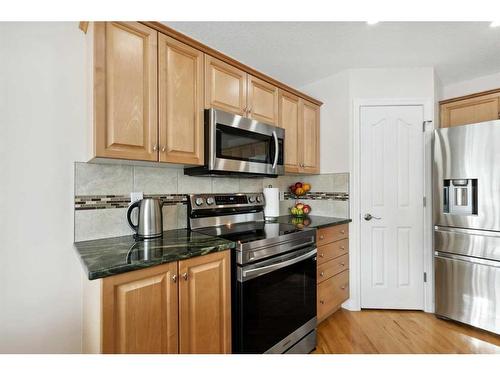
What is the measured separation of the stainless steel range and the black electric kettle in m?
0.34

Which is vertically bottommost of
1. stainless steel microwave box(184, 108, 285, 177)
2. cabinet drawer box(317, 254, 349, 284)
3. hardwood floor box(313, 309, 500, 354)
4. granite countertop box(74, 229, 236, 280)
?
hardwood floor box(313, 309, 500, 354)

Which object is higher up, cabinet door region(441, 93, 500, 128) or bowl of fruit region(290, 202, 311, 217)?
cabinet door region(441, 93, 500, 128)

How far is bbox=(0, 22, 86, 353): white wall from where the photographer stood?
125 centimetres

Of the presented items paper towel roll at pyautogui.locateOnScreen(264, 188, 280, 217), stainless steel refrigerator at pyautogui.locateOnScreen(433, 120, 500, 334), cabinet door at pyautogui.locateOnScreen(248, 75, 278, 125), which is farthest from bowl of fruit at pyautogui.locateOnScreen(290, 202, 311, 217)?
stainless steel refrigerator at pyautogui.locateOnScreen(433, 120, 500, 334)

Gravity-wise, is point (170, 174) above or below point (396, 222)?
above

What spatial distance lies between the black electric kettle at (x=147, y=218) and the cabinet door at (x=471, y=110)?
2.99 m

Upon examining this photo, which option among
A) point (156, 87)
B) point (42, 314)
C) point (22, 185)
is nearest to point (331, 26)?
point (156, 87)

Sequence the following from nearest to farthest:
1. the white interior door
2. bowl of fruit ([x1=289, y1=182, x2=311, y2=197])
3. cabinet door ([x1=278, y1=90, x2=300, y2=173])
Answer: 1. cabinet door ([x1=278, y1=90, x2=300, y2=173])
2. the white interior door
3. bowl of fruit ([x1=289, y1=182, x2=311, y2=197])

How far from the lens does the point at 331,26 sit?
1.76 m

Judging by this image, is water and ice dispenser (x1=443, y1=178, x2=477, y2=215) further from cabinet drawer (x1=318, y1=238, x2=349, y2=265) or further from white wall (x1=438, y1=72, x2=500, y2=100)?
white wall (x1=438, y1=72, x2=500, y2=100)

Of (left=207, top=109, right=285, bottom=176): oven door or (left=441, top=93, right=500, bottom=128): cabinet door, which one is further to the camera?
(left=441, top=93, right=500, bottom=128): cabinet door

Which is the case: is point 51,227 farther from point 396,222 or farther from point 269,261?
point 396,222

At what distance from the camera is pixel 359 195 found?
2.44 meters

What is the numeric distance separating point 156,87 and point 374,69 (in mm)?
2140
